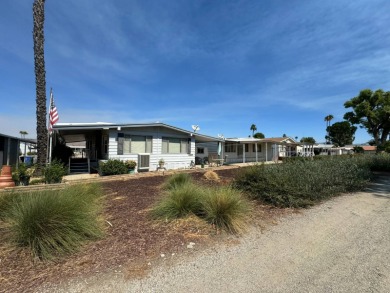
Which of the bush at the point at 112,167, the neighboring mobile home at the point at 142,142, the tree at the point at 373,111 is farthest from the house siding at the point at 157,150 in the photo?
the tree at the point at 373,111

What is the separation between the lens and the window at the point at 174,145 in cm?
1561

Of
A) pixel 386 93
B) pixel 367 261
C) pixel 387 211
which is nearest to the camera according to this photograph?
pixel 367 261

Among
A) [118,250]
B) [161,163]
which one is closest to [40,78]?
[161,163]

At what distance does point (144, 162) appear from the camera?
46.1 feet

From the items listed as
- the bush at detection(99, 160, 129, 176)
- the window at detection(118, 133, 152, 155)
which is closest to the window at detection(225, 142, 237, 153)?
the window at detection(118, 133, 152, 155)

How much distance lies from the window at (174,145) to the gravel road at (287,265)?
11717 mm

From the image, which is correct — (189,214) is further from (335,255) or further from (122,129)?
(122,129)

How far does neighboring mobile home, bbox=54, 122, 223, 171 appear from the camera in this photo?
1312 centimetres

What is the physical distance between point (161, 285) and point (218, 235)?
→ 1.58 meters

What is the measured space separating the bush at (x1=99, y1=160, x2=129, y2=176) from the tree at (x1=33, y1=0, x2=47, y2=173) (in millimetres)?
2810

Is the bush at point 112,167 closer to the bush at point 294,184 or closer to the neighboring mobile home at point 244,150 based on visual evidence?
the bush at point 294,184

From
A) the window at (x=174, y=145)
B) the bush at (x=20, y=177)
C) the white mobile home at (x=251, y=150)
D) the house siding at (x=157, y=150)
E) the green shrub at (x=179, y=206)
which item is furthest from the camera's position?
the white mobile home at (x=251, y=150)

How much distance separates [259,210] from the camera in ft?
18.0

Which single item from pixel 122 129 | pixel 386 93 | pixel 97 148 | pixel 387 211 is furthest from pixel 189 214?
pixel 386 93
